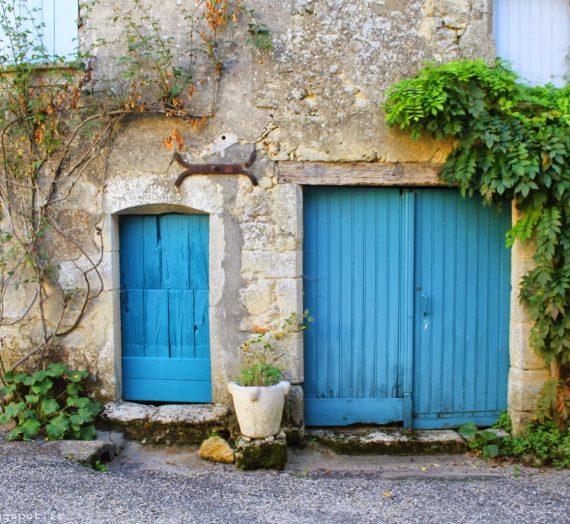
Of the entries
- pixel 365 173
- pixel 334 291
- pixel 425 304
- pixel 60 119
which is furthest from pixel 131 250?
pixel 425 304

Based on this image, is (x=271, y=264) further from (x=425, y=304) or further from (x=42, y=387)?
(x=42, y=387)

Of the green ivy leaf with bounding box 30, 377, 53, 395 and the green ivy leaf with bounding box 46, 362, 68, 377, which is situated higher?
the green ivy leaf with bounding box 46, 362, 68, 377

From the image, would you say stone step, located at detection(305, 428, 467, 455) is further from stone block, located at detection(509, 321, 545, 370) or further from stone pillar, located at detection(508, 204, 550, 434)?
stone block, located at detection(509, 321, 545, 370)

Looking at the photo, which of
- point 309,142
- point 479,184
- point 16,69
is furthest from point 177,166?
point 479,184

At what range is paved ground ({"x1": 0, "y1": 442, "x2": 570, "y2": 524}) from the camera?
11.2ft

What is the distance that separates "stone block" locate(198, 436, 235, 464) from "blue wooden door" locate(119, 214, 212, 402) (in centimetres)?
48

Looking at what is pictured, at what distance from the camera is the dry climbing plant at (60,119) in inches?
175

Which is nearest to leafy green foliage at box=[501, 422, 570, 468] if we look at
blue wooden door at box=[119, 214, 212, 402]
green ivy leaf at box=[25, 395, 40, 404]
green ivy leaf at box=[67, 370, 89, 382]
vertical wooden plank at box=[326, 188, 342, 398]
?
vertical wooden plank at box=[326, 188, 342, 398]

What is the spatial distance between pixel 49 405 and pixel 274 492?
1753mm

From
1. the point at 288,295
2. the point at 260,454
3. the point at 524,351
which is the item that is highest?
the point at 288,295

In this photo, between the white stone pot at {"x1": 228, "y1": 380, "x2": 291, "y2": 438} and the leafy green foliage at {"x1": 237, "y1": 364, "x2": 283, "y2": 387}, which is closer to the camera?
the white stone pot at {"x1": 228, "y1": 380, "x2": 291, "y2": 438}

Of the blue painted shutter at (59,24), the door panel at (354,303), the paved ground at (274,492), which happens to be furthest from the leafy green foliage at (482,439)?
the blue painted shutter at (59,24)

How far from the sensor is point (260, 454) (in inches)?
164

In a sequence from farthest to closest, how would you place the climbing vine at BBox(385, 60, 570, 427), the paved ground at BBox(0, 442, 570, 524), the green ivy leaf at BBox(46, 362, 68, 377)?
the green ivy leaf at BBox(46, 362, 68, 377)
the climbing vine at BBox(385, 60, 570, 427)
the paved ground at BBox(0, 442, 570, 524)
